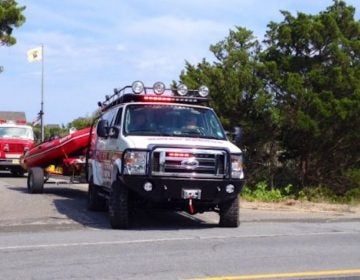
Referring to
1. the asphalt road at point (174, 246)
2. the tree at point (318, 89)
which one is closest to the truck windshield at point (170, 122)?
the asphalt road at point (174, 246)

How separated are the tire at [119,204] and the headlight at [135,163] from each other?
0.40m

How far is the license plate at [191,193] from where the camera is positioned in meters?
10.8

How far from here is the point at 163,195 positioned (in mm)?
10812

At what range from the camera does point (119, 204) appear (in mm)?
11047

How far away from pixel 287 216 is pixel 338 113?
8.36 m

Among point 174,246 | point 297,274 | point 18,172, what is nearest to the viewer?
point 297,274

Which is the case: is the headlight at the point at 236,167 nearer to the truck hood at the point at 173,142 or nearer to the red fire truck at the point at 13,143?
the truck hood at the point at 173,142

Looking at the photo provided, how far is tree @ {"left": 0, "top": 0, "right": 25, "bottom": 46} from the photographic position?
2617 centimetres

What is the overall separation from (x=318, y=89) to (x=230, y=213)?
12179 millimetres

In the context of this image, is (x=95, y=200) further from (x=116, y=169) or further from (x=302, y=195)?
(x=302, y=195)

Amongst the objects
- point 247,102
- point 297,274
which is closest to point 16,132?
point 247,102

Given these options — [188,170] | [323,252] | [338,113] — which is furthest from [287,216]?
[338,113]

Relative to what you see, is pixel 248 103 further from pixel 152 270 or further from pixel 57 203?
pixel 152 270

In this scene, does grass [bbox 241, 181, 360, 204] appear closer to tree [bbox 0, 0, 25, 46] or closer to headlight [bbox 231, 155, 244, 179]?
headlight [bbox 231, 155, 244, 179]
